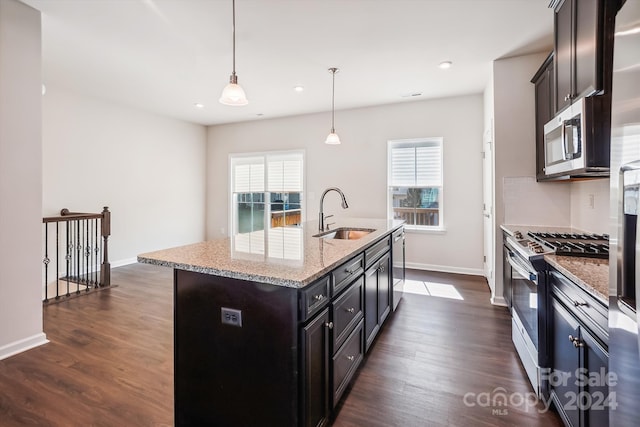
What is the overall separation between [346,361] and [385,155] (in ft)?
13.3

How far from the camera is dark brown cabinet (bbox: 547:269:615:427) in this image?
3.88 ft

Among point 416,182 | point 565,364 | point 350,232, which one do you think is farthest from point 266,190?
point 565,364

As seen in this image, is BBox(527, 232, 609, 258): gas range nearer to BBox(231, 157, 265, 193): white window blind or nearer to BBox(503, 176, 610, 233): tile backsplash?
BBox(503, 176, 610, 233): tile backsplash

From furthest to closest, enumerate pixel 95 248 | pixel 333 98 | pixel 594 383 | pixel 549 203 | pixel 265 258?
pixel 333 98 → pixel 95 248 → pixel 549 203 → pixel 265 258 → pixel 594 383

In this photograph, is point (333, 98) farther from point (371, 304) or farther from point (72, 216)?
point (72, 216)

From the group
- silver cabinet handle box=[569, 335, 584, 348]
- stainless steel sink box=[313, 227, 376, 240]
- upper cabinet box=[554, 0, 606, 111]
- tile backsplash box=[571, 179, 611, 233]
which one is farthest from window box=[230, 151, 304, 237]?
silver cabinet handle box=[569, 335, 584, 348]

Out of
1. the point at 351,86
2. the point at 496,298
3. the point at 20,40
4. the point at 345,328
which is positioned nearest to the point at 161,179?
the point at 20,40

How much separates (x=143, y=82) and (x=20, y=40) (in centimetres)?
182

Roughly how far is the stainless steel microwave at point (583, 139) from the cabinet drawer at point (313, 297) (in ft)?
5.48

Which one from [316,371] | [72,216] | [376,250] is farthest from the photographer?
[72,216]

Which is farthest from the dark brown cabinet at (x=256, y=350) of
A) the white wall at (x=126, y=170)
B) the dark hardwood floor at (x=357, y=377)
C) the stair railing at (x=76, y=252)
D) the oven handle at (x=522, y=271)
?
the white wall at (x=126, y=170)

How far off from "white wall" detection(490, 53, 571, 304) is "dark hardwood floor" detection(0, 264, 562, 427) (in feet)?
3.55

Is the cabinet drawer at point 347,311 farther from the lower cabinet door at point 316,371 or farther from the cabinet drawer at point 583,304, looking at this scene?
the cabinet drawer at point 583,304

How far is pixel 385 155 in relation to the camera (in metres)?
5.32
